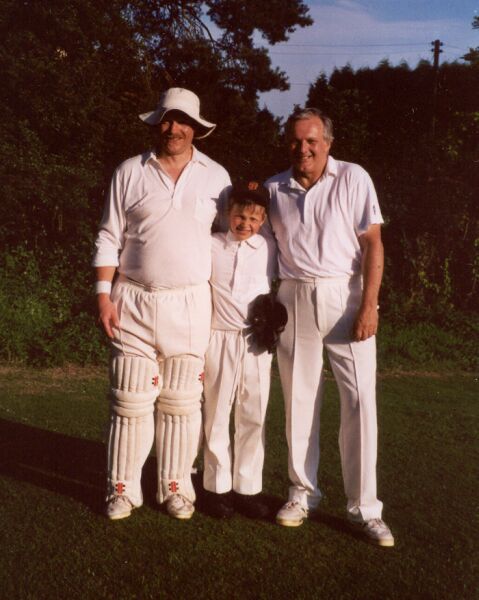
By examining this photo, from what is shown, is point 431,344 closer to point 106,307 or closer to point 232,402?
point 232,402

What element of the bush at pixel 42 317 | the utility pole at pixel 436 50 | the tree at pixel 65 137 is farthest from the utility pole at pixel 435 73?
the bush at pixel 42 317

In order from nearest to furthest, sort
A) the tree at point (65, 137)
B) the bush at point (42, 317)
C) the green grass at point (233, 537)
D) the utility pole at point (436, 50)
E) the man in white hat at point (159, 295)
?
the green grass at point (233, 537) → the man in white hat at point (159, 295) → the bush at point (42, 317) → the tree at point (65, 137) → the utility pole at point (436, 50)

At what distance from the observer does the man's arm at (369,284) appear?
3.32 metres

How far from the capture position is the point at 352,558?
10.4 ft

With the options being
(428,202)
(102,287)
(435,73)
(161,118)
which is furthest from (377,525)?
(435,73)

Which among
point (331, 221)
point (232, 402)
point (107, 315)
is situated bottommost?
point (232, 402)

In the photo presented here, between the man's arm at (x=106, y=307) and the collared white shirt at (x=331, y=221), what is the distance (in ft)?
2.94

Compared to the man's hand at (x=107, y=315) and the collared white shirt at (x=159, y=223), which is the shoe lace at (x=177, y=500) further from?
the collared white shirt at (x=159, y=223)

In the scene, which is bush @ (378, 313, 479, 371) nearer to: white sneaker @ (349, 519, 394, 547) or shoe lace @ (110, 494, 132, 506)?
white sneaker @ (349, 519, 394, 547)

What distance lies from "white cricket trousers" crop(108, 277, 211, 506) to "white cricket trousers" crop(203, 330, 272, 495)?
0.23ft

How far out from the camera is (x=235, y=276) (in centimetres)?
348

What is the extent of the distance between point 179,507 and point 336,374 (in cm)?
103

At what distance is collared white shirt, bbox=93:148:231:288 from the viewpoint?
3379 mm

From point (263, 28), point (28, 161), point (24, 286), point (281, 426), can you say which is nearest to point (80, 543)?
point (281, 426)
